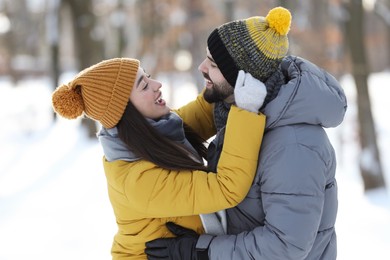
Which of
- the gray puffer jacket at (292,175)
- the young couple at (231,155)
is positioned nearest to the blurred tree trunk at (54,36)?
the young couple at (231,155)

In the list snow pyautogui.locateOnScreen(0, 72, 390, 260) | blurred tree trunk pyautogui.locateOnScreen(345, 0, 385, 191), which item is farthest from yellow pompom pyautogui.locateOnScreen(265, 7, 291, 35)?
blurred tree trunk pyautogui.locateOnScreen(345, 0, 385, 191)

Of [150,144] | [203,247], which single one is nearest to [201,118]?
[150,144]

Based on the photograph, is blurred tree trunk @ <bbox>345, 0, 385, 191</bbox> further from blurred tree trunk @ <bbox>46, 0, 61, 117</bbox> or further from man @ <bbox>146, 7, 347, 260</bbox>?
blurred tree trunk @ <bbox>46, 0, 61, 117</bbox>

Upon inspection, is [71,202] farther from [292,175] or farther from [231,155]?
[292,175]

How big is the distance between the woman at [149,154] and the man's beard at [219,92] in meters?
0.20

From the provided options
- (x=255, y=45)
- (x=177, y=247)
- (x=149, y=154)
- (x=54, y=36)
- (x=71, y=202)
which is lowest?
(x=71, y=202)

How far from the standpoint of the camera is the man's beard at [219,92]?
87.9 inches

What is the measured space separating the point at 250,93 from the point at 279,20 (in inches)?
14.5

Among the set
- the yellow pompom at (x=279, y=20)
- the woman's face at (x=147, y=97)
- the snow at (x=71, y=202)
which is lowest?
the snow at (x=71, y=202)

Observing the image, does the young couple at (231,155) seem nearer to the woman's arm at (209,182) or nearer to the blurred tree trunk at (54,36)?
the woman's arm at (209,182)

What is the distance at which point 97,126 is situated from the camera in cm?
1309

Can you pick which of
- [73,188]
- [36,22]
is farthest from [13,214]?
[36,22]

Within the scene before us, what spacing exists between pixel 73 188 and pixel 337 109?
7324 millimetres

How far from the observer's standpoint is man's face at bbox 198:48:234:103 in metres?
2.23
